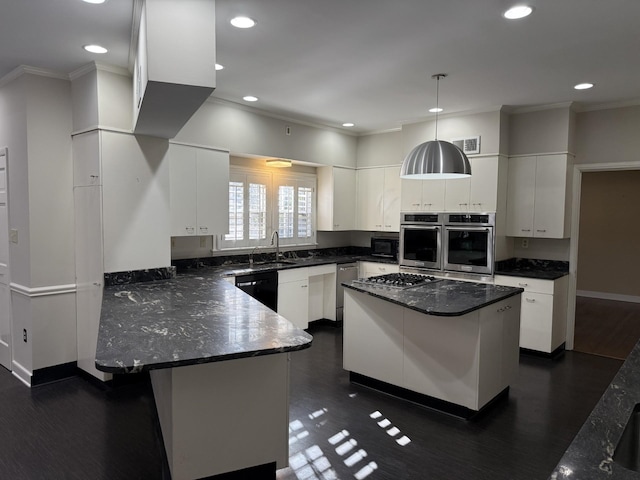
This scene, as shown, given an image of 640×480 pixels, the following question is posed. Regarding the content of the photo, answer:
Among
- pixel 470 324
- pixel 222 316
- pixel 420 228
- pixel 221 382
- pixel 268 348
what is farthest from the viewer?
pixel 420 228

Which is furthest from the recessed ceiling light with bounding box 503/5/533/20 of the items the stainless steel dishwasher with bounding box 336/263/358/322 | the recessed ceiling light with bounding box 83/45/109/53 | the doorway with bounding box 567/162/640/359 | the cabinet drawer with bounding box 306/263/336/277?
the doorway with bounding box 567/162/640/359

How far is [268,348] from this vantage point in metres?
1.87

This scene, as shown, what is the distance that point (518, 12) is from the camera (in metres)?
2.48

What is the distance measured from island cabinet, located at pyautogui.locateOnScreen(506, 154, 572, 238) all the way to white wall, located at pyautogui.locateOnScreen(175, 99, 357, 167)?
7.58 ft

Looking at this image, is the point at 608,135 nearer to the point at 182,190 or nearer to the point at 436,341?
the point at 436,341

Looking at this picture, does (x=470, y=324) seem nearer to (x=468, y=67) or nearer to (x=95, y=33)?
(x=468, y=67)

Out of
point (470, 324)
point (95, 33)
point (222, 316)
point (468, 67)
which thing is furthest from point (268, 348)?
point (468, 67)

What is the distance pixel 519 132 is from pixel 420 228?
1600mm

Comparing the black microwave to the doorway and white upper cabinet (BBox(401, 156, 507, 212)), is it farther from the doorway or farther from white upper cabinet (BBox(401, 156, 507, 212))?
the doorway

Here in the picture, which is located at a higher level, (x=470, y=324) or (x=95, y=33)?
(x=95, y=33)

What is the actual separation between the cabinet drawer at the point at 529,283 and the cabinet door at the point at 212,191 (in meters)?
3.12

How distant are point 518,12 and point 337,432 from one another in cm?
293

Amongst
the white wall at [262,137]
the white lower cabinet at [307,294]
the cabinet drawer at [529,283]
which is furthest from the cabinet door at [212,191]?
the cabinet drawer at [529,283]

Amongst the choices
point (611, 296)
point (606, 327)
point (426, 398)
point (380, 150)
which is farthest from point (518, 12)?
point (611, 296)
